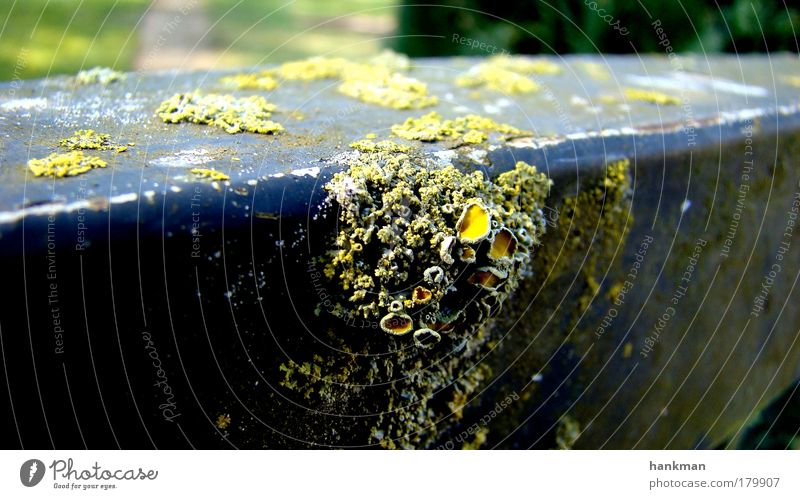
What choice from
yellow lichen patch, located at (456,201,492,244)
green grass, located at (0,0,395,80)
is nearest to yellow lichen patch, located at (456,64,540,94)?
yellow lichen patch, located at (456,201,492,244)

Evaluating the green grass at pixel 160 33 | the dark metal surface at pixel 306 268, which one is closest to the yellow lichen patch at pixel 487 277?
the dark metal surface at pixel 306 268

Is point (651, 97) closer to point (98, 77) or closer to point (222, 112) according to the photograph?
point (222, 112)

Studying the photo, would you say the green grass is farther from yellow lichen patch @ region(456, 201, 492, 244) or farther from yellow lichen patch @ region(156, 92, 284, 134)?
yellow lichen patch @ region(456, 201, 492, 244)

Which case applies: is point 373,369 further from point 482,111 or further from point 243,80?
point 243,80

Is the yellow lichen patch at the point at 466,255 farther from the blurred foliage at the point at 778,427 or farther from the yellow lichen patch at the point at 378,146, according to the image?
the blurred foliage at the point at 778,427

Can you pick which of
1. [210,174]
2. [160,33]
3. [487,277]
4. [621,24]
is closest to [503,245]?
[487,277]
